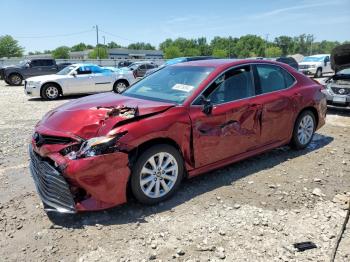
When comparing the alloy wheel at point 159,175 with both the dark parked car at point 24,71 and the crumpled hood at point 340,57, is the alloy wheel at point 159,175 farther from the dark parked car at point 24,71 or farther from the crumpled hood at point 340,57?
the dark parked car at point 24,71

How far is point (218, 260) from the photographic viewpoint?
10.1 feet

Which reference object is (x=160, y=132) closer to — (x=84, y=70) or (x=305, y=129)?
(x=305, y=129)

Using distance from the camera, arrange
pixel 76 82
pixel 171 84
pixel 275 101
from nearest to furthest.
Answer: pixel 171 84 < pixel 275 101 < pixel 76 82

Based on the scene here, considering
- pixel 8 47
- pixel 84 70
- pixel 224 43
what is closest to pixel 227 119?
pixel 84 70

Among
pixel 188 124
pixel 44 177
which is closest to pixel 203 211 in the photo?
pixel 188 124

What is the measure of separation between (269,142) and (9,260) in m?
3.77

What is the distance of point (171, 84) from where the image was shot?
15.6ft

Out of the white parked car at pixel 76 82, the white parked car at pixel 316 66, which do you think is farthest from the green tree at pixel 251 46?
the white parked car at pixel 76 82

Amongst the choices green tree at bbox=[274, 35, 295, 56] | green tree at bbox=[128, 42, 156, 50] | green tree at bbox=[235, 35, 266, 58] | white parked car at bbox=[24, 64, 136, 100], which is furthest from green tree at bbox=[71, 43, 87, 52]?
white parked car at bbox=[24, 64, 136, 100]

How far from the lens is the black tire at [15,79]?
22359 mm

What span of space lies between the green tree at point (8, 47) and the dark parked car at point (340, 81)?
99.2 meters

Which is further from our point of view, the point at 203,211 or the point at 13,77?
the point at 13,77

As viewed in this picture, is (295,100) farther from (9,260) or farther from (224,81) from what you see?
(9,260)

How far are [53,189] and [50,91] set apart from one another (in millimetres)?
11507
